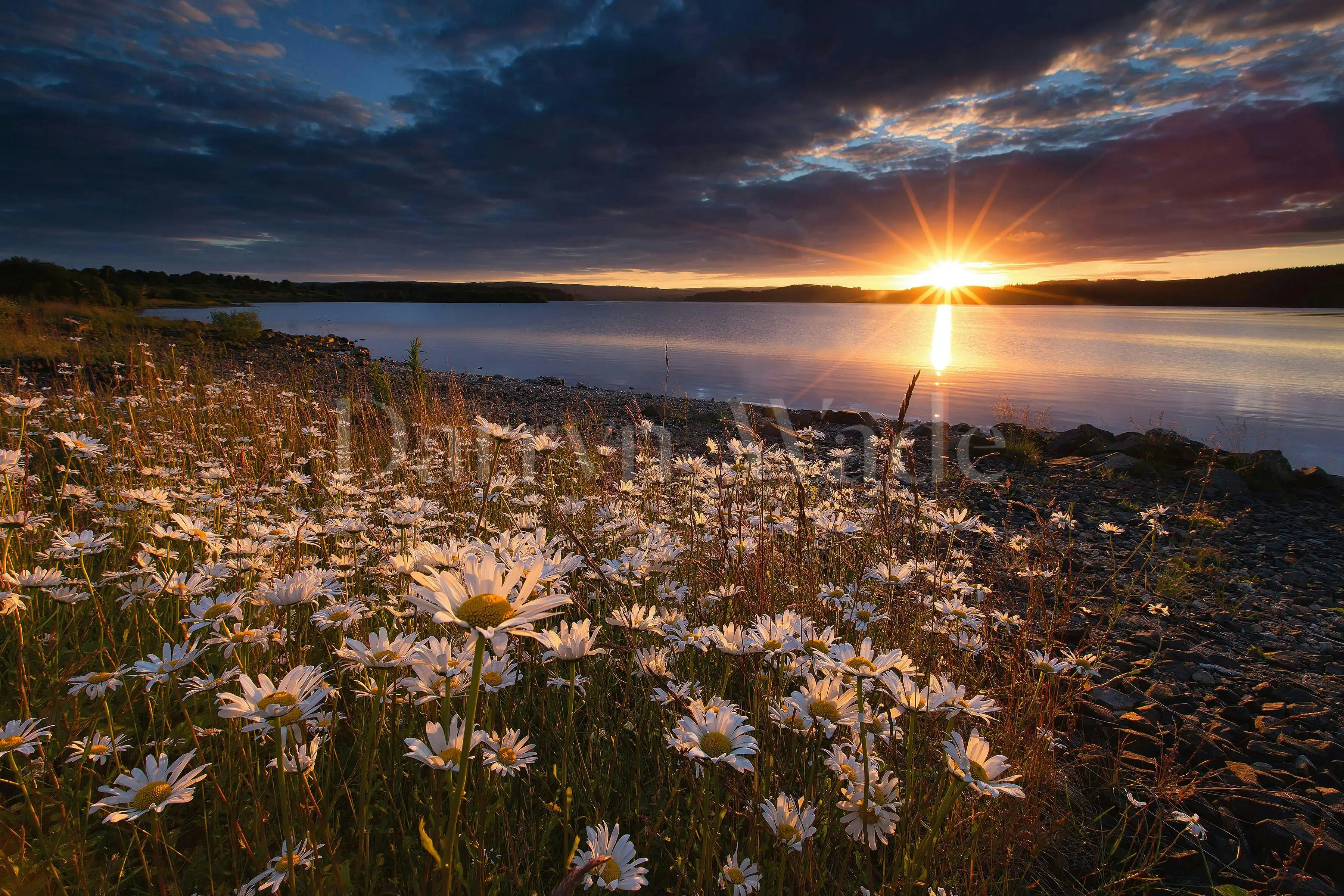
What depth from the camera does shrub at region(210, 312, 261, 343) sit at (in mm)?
19109

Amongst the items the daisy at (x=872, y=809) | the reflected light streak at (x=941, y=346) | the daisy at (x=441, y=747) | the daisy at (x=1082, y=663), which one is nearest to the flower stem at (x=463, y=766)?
the daisy at (x=441, y=747)

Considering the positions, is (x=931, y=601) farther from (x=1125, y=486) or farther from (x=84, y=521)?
(x=1125, y=486)

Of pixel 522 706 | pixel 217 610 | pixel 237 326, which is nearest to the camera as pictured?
pixel 217 610

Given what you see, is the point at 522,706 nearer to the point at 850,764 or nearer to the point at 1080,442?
the point at 850,764

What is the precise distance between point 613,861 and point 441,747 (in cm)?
46

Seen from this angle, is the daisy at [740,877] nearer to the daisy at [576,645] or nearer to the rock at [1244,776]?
the daisy at [576,645]

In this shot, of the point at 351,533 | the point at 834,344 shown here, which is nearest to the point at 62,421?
the point at 351,533

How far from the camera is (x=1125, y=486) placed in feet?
28.5

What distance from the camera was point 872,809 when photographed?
155cm

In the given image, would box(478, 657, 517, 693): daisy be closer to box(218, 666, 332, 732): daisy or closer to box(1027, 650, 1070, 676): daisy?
box(218, 666, 332, 732): daisy

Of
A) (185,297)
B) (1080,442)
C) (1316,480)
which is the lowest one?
(1316,480)

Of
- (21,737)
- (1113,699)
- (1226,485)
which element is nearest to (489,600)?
(21,737)

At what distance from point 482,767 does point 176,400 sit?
24.1 feet

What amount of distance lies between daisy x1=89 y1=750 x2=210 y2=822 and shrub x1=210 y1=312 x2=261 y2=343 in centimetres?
2134
